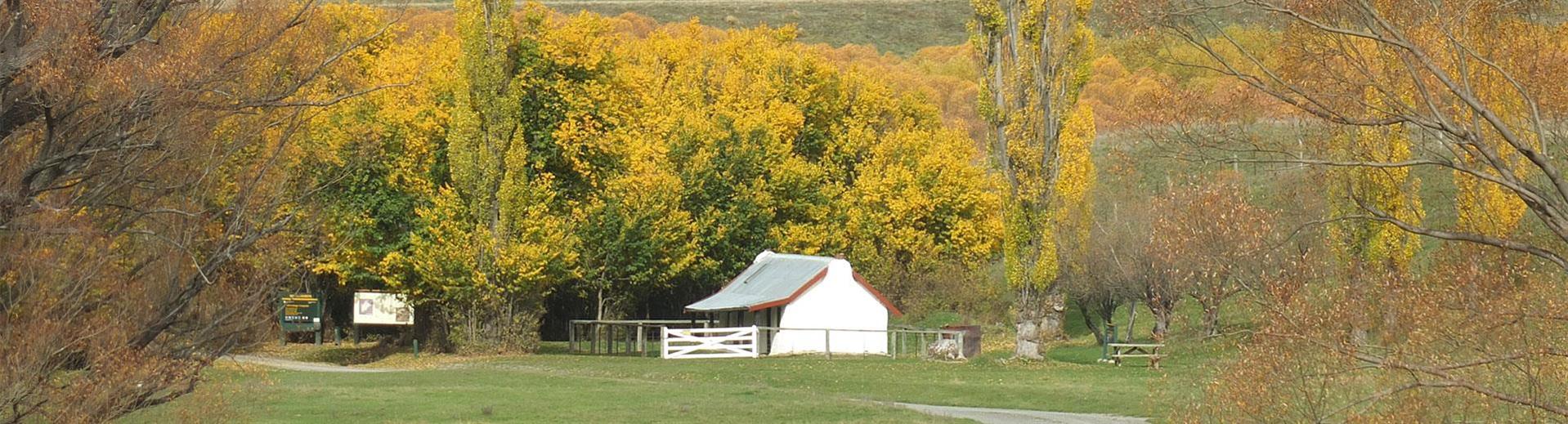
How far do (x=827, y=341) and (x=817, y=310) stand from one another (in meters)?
2.35

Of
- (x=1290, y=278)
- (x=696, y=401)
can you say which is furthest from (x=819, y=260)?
(x=1290, y=278)

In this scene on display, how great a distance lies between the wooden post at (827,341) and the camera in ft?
126

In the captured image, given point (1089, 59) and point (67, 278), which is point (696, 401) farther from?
point (1089, 59)

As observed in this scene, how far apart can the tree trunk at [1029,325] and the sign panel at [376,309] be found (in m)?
20.0

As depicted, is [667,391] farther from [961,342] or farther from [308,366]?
[308,366]

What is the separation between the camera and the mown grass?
144000mm

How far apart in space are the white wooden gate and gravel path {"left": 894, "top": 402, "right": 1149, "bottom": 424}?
13.6 m

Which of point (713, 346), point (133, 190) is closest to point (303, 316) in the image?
point (713, 346)

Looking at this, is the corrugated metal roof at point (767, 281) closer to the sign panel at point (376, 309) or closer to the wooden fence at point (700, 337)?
the wooden fence at point (700, 337)

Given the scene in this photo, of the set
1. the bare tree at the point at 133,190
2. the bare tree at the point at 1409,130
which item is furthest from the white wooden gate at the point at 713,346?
the bare tree at the point at 1409,130

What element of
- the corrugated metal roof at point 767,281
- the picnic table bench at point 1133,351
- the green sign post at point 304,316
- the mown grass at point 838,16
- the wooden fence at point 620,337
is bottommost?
the picnic table bench at point 1133,351

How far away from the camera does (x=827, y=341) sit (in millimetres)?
38375

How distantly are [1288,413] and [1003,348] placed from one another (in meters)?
→ 29.4

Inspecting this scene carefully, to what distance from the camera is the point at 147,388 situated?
13414mm
